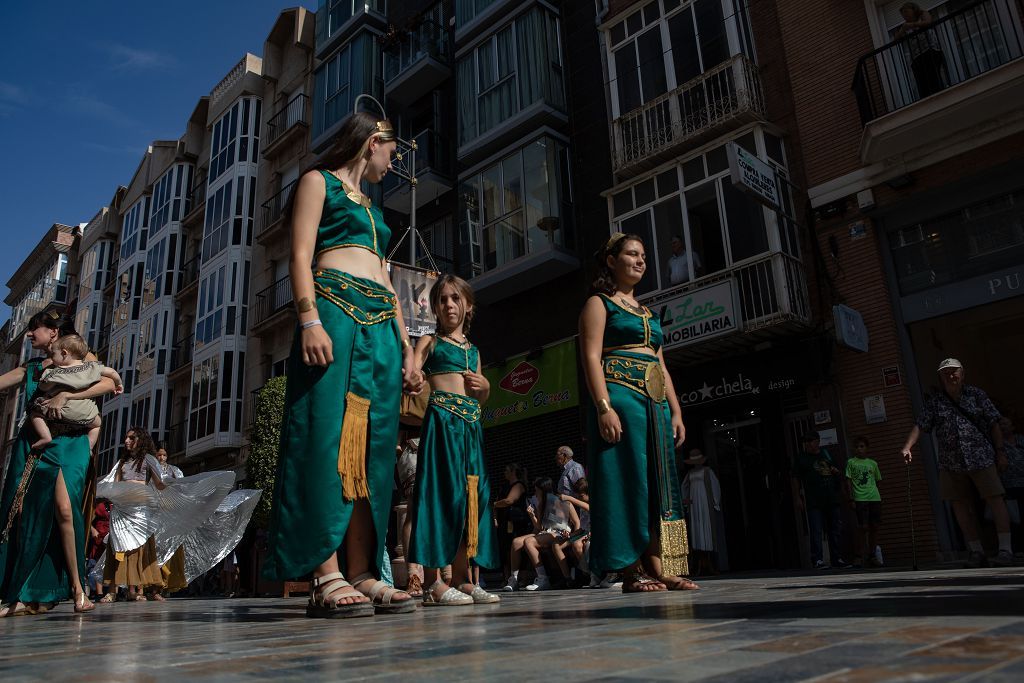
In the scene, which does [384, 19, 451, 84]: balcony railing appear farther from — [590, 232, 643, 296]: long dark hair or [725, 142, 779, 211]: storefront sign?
[590, 232, 643, 296]: long dark hair

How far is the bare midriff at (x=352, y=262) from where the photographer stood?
3.89 m

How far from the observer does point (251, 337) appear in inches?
1107

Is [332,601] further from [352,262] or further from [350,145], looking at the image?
[350,145]

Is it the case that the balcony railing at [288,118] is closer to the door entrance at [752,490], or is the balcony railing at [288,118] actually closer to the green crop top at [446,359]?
the door entrance at [752,490]

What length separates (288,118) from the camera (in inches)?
1162

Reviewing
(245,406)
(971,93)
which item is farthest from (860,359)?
(245,406)

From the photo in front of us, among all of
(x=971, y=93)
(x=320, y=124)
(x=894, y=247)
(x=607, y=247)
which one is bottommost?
(x=607, y=247)

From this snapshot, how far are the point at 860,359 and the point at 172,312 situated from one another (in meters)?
29.3

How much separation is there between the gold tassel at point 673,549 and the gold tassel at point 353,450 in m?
1.98

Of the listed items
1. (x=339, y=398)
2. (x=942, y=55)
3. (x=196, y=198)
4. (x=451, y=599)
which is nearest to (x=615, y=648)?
(x=339, y=398)

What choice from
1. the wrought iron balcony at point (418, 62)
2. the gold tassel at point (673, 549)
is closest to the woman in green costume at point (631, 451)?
the gold tassel at point (673, 549)

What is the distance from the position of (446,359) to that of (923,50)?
10658 millimetres

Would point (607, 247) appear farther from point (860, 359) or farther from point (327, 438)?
point (860, 359)

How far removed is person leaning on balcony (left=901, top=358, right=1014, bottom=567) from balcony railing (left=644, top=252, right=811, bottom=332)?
465 centimetres
